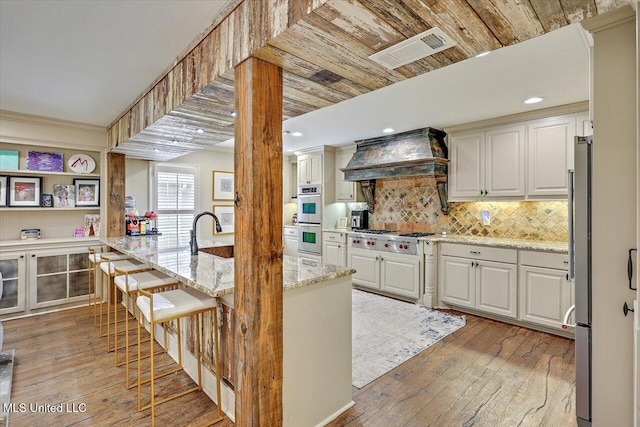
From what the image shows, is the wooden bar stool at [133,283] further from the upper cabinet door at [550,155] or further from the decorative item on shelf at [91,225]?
the upper cabinet door at [550,155]

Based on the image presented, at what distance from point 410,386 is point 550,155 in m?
2.96

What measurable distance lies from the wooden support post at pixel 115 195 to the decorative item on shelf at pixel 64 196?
53cm

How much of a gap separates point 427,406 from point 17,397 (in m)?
2.92

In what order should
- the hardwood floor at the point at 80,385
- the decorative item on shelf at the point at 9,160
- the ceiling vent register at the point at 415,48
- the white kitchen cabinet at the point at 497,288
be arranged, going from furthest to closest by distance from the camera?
the decorative item on shelf at the point at 9,160 < the white kitchen cabinet at the point at 497,288 < the hardwood floor at the point at 80,385 < the ceiling vent register at the point at 415,48

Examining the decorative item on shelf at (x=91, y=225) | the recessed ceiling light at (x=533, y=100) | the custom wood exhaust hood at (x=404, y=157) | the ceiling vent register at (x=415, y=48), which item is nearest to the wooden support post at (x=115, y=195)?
the decorative item on shelf at (x=91, y=225)

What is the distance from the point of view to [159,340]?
3029 mm

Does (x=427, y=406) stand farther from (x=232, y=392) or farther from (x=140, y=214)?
(x=140, y=214)

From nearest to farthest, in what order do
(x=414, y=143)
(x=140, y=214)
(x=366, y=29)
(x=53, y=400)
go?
(x=366, y=29) → (x=53, y=400) → (x=414, y=143) → (x=140, y=214)

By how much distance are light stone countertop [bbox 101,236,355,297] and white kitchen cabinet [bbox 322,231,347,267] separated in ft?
8.95

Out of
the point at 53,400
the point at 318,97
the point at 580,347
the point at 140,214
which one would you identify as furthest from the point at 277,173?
the point at 140,214

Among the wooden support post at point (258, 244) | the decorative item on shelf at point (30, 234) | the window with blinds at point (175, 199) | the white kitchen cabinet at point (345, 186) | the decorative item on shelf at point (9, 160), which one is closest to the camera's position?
the wooden support post at point (258, 244)

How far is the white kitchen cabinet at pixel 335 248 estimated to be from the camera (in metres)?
5.16

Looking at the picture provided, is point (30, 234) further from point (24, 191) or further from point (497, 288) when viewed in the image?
point (497, 288)

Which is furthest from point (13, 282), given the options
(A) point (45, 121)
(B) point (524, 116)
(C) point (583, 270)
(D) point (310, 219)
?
(B) point (524, 116)
